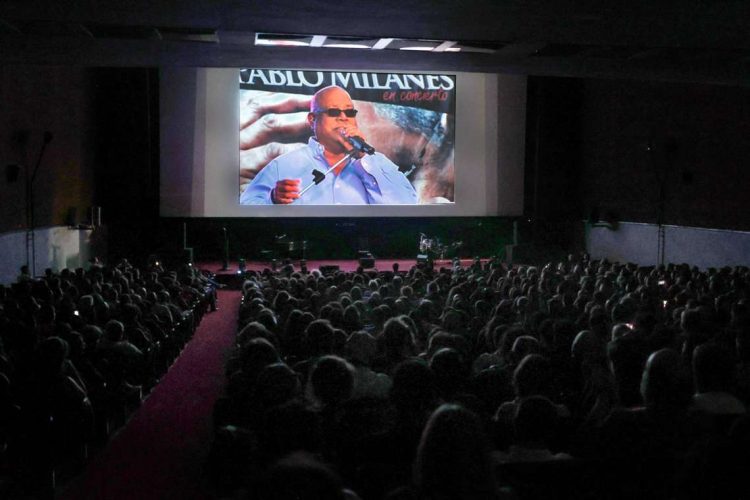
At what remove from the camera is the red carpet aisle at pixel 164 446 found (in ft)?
15.7

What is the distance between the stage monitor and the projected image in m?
0.03

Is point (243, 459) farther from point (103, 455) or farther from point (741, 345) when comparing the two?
point (741, 345)

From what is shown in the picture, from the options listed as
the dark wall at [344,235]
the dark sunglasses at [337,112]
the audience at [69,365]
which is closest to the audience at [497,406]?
the audience at [69,365]

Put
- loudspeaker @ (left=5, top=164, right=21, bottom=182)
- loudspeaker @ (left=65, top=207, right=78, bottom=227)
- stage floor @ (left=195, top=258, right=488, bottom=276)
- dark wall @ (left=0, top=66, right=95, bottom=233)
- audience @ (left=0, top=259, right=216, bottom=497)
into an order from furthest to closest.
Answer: stage floor @ (left=195, top=258, right=488, bottom=276) → loudspeaker @ (left=65, top=207, right=78, bottom=227) → dark wall @ (left=0, top=66, right=95, bottom=233) → loudspeaker @ (left=5, top=164, right=21, bottom=182) → audience @ (left=0, top=259, right=216, bottom=497)

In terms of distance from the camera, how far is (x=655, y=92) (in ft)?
63.7

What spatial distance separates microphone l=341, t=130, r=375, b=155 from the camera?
2078 cm

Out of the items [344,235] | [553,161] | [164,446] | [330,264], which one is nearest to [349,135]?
[344,235]

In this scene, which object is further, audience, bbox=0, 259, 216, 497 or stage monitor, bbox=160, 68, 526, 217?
stage monitor, bbox=160, 68, 526, 217

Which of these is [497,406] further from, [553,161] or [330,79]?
[553,161]

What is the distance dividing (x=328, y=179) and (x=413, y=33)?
1191 cm

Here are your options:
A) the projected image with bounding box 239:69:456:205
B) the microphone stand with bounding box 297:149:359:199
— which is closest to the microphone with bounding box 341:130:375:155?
the projected image with bounding box 239:69:456:205

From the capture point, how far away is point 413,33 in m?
9.02

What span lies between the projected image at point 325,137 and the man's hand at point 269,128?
3cm

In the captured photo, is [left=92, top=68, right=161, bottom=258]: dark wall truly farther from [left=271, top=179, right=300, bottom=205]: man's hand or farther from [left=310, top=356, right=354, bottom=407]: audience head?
[left=310, top=356, right=354, bottom=407]: audience head
